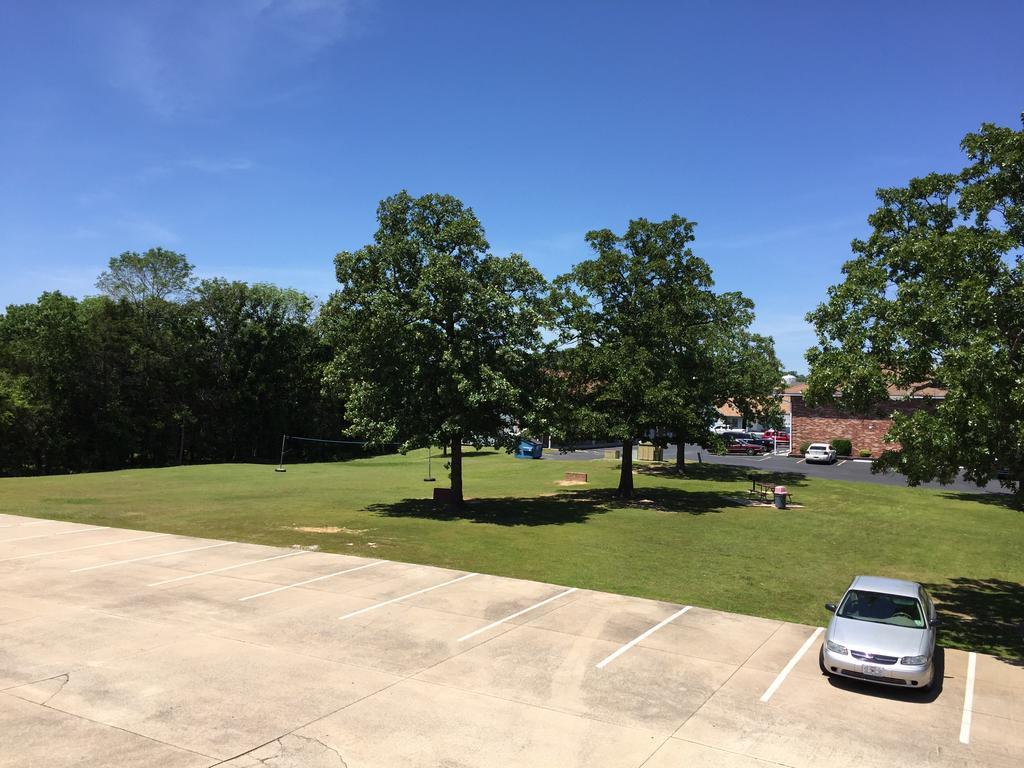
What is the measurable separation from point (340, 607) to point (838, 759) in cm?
998

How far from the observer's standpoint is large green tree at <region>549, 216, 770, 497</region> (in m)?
30.8

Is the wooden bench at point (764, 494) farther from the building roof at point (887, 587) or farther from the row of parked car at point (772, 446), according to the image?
the building roof at point (887, 587)

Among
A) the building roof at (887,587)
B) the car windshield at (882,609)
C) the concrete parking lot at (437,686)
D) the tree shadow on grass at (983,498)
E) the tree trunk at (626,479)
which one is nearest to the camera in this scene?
the concrete parking lot at (437,686)

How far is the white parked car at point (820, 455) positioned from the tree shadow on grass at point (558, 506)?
21.5 m

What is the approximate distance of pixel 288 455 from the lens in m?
68.4

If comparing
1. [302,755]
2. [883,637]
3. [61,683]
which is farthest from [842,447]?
[61,683]

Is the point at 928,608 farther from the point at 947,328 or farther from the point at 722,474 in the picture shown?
the point at 722,474

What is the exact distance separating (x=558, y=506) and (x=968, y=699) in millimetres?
21932

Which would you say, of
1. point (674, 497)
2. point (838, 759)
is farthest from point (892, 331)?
point (674, 497)

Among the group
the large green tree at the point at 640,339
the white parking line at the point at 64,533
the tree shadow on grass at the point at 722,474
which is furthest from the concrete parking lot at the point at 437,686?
the tree shadow on grass at the point at 722,474

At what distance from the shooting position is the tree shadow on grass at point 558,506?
2816 cm

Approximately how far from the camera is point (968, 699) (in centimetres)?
1072

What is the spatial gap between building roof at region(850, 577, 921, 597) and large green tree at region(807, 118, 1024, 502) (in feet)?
7.53

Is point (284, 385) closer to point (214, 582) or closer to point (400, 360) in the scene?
point (400, 360)
